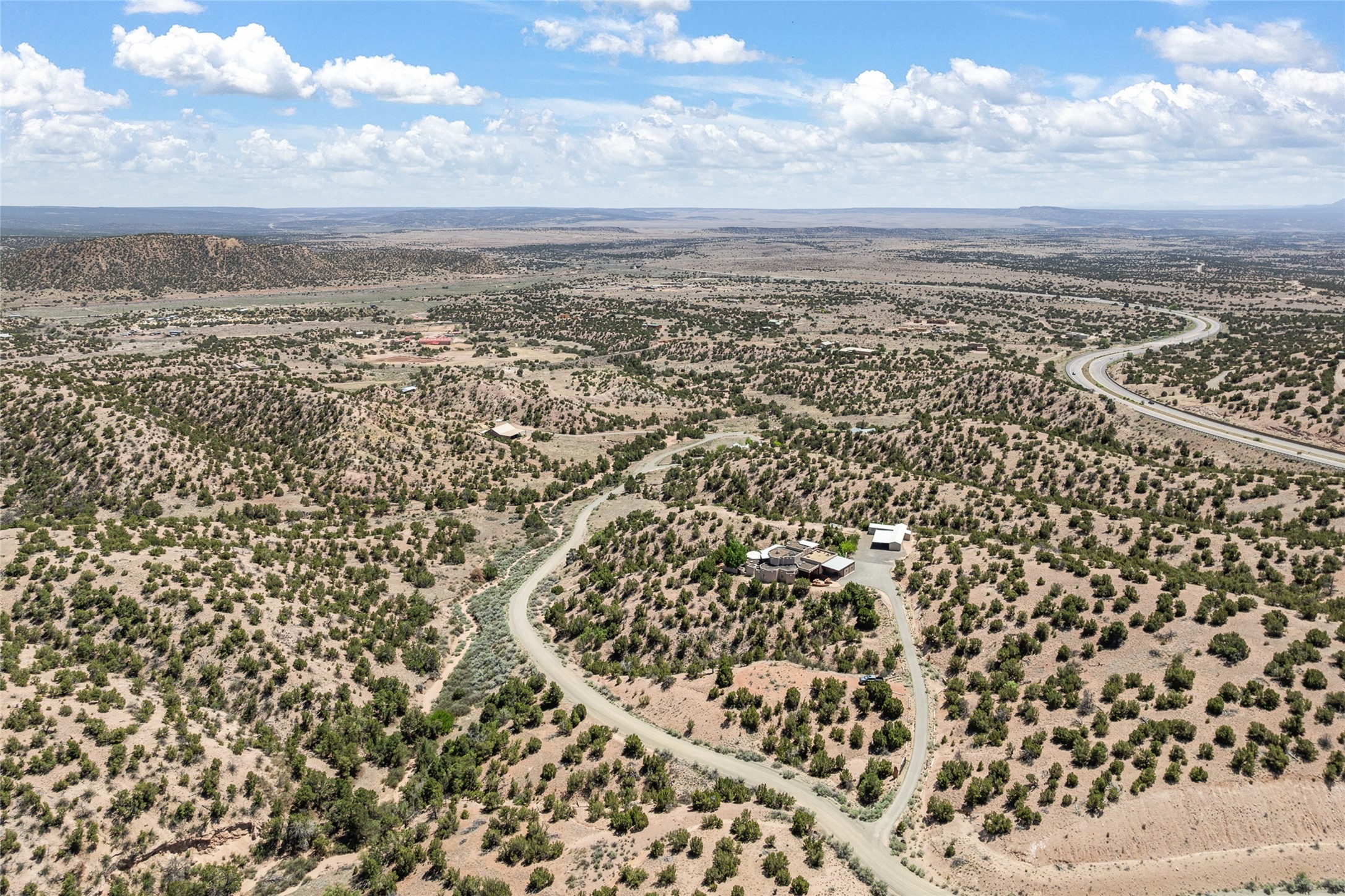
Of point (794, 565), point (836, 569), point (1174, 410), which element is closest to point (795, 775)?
point (794, 565)

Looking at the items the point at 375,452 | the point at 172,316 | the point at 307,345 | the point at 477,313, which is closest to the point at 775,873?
the point at 375,452

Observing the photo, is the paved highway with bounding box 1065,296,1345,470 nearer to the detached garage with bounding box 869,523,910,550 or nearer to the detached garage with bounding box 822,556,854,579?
the detached garage with bounding box 869,523,910,550

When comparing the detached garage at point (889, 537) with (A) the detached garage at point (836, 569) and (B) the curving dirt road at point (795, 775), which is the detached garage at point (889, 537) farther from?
(A) the detached garage at point (836, 569)

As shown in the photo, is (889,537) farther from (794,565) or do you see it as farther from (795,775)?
(795,775)

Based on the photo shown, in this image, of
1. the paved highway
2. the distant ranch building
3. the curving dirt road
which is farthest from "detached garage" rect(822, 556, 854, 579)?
the paved highway

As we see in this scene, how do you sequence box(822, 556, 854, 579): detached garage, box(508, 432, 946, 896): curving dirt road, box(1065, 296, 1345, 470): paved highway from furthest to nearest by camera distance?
box(1065, 296, 1345, 470): paved highway
box(822, 556, 854, 579): detached garage
box(508, 432, 946, 896): curving dirt road

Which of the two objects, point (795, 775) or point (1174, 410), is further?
point (1174, 410)

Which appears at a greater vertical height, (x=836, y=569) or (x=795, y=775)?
(x=836, y=569)
